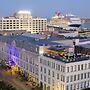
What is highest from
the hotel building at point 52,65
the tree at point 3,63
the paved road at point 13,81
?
the hotel building at point 52,65

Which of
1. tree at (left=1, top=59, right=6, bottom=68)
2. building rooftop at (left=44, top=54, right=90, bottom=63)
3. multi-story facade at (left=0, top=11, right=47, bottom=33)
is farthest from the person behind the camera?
multi-story facade at (left=0, top=11, right=47, bottom=33)

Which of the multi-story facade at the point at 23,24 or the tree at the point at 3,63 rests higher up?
the multi-story facade at the point at 23,24

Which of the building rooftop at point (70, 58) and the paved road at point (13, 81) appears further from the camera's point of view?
the paved road at point (13, 81)

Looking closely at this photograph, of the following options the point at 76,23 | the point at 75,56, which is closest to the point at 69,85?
the point at 75,56

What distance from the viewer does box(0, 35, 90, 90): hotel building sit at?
121ft

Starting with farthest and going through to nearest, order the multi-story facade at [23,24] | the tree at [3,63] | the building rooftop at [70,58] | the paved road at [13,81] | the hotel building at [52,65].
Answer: the multi-story facade at [23,24] < the tree at [3,63] < the paved road at [13,81] < the building rooftop at [70,58] < the hotel building at [52,65]

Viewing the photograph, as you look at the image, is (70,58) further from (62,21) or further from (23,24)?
(62,21)

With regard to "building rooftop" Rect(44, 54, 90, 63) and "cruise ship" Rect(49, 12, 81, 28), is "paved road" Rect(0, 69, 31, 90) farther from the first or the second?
"cruise ship" Rect(49, 12, 81, 28)

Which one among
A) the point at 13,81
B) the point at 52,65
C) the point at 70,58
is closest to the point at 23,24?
the point at 13,81

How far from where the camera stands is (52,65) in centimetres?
3872

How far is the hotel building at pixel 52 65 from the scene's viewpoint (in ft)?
121

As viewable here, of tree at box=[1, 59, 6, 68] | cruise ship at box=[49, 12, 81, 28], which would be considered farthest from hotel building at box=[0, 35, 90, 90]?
cruise ship at box=[49, 12, 81, 28]

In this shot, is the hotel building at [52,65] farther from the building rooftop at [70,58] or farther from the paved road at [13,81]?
the paved road at [13,81]

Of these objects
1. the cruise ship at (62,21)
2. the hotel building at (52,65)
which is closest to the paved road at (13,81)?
the hotel building at (52,65)
